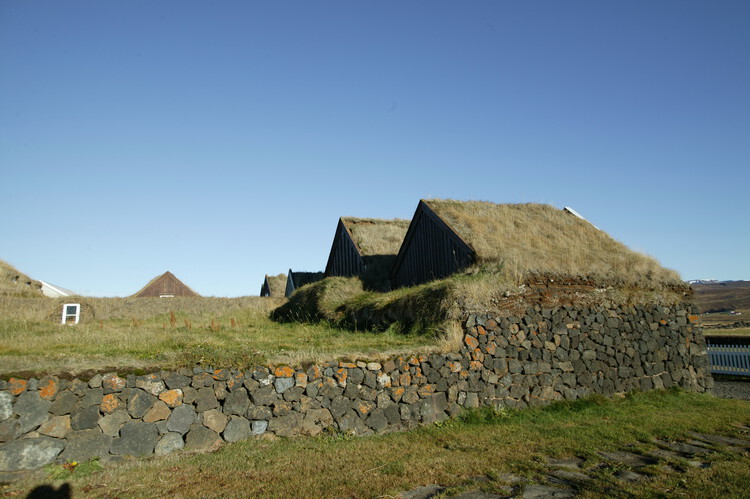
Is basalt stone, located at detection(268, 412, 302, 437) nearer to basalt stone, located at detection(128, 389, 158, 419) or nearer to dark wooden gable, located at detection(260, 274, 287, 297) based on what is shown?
basalt stone, located at detection(128, 389, 158, 419)

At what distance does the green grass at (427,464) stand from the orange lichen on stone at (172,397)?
75cm

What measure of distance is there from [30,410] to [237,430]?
2866mm

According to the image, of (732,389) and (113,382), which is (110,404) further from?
(732,389)

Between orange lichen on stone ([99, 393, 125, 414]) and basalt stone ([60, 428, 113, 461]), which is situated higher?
orange lichen on stone ([99, 393, 125, 414])

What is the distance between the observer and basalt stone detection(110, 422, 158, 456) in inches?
289

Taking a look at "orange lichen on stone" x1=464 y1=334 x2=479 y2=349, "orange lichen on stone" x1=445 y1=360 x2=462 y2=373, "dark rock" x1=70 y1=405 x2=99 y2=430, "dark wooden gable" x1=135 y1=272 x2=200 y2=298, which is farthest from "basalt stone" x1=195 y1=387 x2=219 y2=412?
"dark wooden gable" x1=135 y1=272 x2=200 y2=298

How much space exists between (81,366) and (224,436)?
2.38 metres

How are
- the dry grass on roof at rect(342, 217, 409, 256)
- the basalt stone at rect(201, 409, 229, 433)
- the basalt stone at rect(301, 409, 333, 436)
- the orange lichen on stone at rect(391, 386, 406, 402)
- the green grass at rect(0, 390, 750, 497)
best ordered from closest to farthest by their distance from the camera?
the green grass at rect(0, 390, 750, 497), the basalt stone at rect(201, 409, 229, 433), the basalt stone at rect(301, 409, 333, 436), the orange lichen on stone at rect(391, 386, 406, 402), the dry grass on roof at rect(342, 217, 409, 256)

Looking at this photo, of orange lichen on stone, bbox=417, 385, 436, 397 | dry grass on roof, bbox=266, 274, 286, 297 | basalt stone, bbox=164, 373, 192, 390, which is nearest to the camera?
basalt stone, bbox=164, 373, 192, 390

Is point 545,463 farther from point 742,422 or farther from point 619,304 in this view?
point 619,304

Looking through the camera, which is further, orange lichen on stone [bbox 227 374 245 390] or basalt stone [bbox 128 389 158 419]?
orange lichen on stone [bbox 227 374 245 390]

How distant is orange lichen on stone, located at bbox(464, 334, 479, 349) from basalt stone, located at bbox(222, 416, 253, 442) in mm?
4868

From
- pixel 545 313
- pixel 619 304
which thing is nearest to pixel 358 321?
pixel 545 313

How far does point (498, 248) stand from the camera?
566 inches
